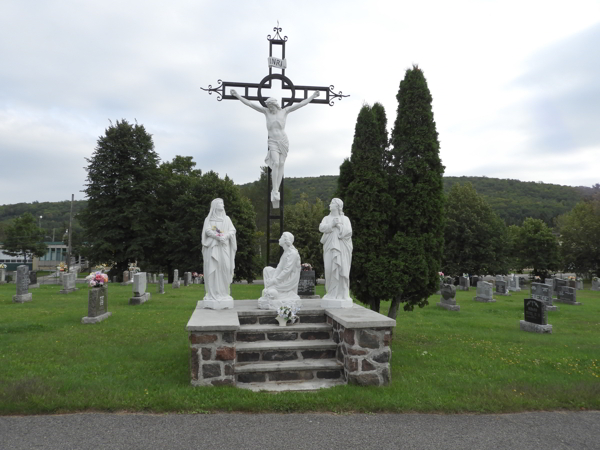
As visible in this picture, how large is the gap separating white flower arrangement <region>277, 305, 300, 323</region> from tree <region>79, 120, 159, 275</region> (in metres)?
20.7

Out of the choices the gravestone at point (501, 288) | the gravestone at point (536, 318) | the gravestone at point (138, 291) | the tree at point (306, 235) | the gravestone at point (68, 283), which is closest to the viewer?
the gravestone at point (536, 318)

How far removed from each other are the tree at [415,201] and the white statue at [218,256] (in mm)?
3229

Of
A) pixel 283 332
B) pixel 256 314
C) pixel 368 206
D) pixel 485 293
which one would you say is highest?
pixel 368 206

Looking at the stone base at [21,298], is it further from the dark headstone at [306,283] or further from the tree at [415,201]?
the tree at [415,201]

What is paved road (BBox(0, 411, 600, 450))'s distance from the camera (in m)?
3.54

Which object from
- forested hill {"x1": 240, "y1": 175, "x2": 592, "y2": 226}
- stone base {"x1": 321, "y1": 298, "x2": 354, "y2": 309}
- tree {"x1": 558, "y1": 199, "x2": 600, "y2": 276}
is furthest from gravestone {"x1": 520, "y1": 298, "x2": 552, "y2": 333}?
forested hill {"x1": 240, "y1": 175, "x2": 592, "y2": 226}

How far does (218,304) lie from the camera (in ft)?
20.9

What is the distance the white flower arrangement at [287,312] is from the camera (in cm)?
591

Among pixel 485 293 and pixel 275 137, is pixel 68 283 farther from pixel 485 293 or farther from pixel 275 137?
pixel 485 293

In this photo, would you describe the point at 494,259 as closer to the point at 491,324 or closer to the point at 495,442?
the point at 491,324

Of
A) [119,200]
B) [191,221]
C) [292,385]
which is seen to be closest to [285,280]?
[292,385]

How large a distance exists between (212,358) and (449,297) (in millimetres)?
11689

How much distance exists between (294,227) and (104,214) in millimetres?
12785

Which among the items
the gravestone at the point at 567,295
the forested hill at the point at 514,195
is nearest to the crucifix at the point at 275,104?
the gravestone at the point at 567,295
